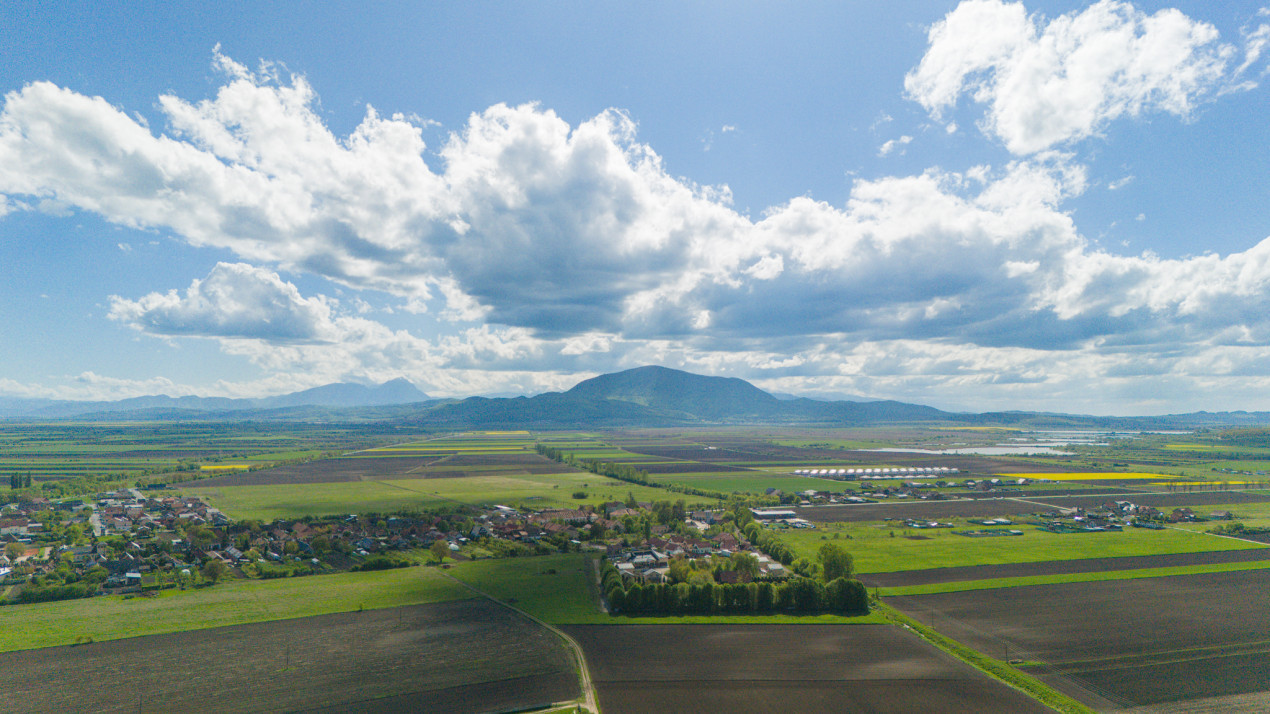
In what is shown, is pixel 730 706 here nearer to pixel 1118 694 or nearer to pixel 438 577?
pixel 1118 694

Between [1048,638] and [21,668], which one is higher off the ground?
[1048,638]

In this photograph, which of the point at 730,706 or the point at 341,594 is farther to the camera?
the point at 341,594

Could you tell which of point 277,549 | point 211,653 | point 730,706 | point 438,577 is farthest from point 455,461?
point 730,706

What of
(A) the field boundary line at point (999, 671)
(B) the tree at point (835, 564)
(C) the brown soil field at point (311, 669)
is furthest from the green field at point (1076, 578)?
(C) the brown soil field at point (311, 669)

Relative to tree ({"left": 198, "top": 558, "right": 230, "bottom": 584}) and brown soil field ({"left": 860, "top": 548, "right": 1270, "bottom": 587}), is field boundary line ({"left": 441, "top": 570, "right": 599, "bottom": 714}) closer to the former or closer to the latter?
tree ({"left": 198, "top": 558, "right": 230, "bottom": 584})

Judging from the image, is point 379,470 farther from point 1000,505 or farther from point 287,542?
point 1000,505

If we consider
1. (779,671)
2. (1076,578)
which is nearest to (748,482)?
(1076,578)

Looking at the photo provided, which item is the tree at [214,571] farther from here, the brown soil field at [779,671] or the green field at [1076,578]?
the green field at [1076,578]
